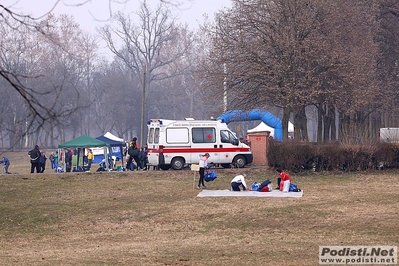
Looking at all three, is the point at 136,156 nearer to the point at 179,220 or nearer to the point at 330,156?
the point at 330,156

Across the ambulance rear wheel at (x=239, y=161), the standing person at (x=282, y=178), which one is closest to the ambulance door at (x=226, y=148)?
the ambulance rear wheel at (x=239, y=161)

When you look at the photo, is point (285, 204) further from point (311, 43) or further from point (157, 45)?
point (157, 45)

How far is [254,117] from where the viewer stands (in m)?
43.2

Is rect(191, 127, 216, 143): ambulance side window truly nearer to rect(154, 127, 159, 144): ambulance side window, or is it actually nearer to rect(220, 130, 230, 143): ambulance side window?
rect(220, 130, 230, 143): ambulance side window

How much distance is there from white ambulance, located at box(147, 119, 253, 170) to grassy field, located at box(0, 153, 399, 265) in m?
2.14

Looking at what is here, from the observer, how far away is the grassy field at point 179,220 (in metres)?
14.4

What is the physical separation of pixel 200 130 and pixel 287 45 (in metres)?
7.05

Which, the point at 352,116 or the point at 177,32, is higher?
the point at 177,32

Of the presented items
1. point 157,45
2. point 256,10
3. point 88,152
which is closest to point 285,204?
point 256,10

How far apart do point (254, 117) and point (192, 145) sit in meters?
12.8

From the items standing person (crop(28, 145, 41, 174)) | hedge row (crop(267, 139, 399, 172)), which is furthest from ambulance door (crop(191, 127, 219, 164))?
standing person (crop(28, 145, 41, 174))

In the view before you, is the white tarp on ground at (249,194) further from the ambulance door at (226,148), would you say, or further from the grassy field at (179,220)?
the ambulance door at (226,148)

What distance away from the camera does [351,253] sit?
43.9 feet

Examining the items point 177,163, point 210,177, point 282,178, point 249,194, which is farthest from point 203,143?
point 249,194
